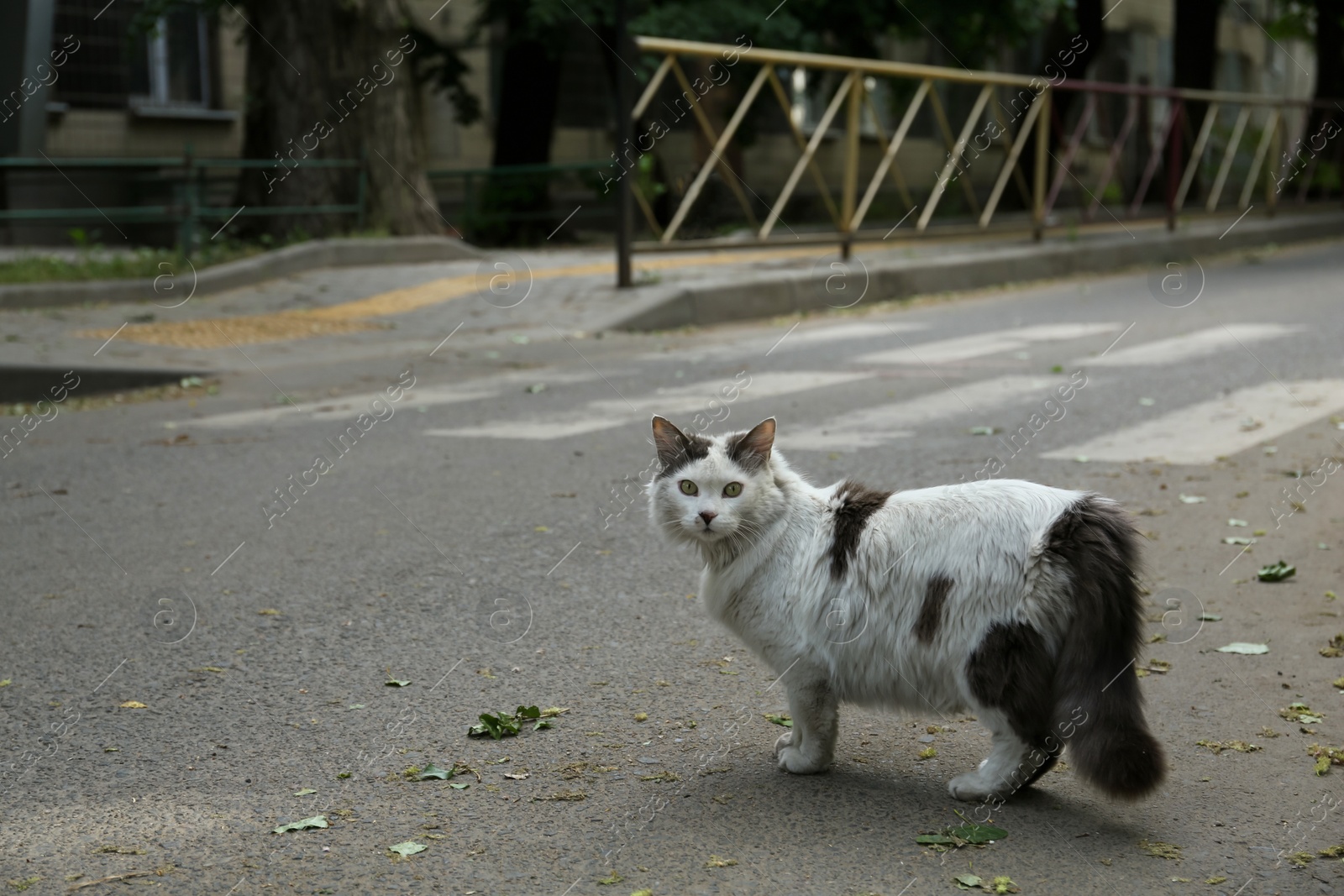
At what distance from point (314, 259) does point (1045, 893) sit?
13.5 metres

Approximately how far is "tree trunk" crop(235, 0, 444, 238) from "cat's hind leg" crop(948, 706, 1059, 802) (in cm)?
1397

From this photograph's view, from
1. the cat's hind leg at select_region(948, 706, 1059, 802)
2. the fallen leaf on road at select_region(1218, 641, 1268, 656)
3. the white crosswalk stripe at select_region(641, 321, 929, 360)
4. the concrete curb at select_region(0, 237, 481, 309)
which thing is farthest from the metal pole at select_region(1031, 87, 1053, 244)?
the cat's hind leg at select_region(948, 706, 1059, 802)

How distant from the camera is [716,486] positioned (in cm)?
364

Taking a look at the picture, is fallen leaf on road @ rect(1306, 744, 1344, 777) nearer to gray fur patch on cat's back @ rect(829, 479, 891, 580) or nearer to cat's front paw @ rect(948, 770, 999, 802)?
cat's front paw @ rect(948, 770, 999, 802)

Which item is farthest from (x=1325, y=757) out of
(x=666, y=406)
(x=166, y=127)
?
(x=166, y=127)

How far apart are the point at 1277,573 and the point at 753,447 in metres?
2.60

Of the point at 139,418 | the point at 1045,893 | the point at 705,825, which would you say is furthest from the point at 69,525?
the point at 1045,893

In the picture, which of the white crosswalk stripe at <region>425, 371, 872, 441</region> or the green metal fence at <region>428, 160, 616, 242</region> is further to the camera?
the green metal fence at <region>428, 160, 616, 242</region>

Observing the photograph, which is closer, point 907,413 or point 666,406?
point 907,413

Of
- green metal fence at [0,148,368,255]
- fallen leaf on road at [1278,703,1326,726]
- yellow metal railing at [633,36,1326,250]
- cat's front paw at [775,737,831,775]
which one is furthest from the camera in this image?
yellow metal railing at [633,36,1326,250]

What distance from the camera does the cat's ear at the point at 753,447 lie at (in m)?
3.67

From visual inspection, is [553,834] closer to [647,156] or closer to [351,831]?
[351,831]

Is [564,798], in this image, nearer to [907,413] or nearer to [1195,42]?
[907,413]

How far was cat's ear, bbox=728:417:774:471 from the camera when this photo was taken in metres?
3.67
